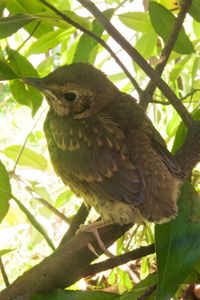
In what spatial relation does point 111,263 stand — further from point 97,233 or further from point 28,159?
point 28,159

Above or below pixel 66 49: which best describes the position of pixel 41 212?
below

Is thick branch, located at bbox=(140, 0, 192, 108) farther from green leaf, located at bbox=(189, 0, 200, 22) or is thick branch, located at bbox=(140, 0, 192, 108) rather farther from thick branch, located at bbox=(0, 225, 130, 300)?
thick branch, located at bbox=(0, 225, 130, 300)

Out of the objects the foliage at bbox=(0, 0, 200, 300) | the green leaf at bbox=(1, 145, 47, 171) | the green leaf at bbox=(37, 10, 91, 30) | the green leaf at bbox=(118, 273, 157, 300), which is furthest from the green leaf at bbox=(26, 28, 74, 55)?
the green leaf at bbox=(118, 273, 157, 300)

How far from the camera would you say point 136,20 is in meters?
0.91

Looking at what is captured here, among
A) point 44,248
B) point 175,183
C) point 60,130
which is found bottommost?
point 44,248

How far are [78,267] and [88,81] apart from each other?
30 centimetres

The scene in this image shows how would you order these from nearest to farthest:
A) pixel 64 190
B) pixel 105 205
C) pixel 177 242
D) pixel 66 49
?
1. pixel 177 242
2. pixel 105 205
3. pixel 66 49
4. pixel 64 190

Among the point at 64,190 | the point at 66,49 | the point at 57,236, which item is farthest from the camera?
the point at 57,236

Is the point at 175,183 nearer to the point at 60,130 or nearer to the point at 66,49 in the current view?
the point at 60,130

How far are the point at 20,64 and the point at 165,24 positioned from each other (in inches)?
9.7

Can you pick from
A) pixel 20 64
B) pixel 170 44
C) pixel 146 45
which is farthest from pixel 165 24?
pixel 20 64

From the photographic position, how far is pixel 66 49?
3.65 ft

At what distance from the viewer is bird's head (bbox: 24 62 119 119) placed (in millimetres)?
787

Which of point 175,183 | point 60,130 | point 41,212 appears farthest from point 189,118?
point 41,212
